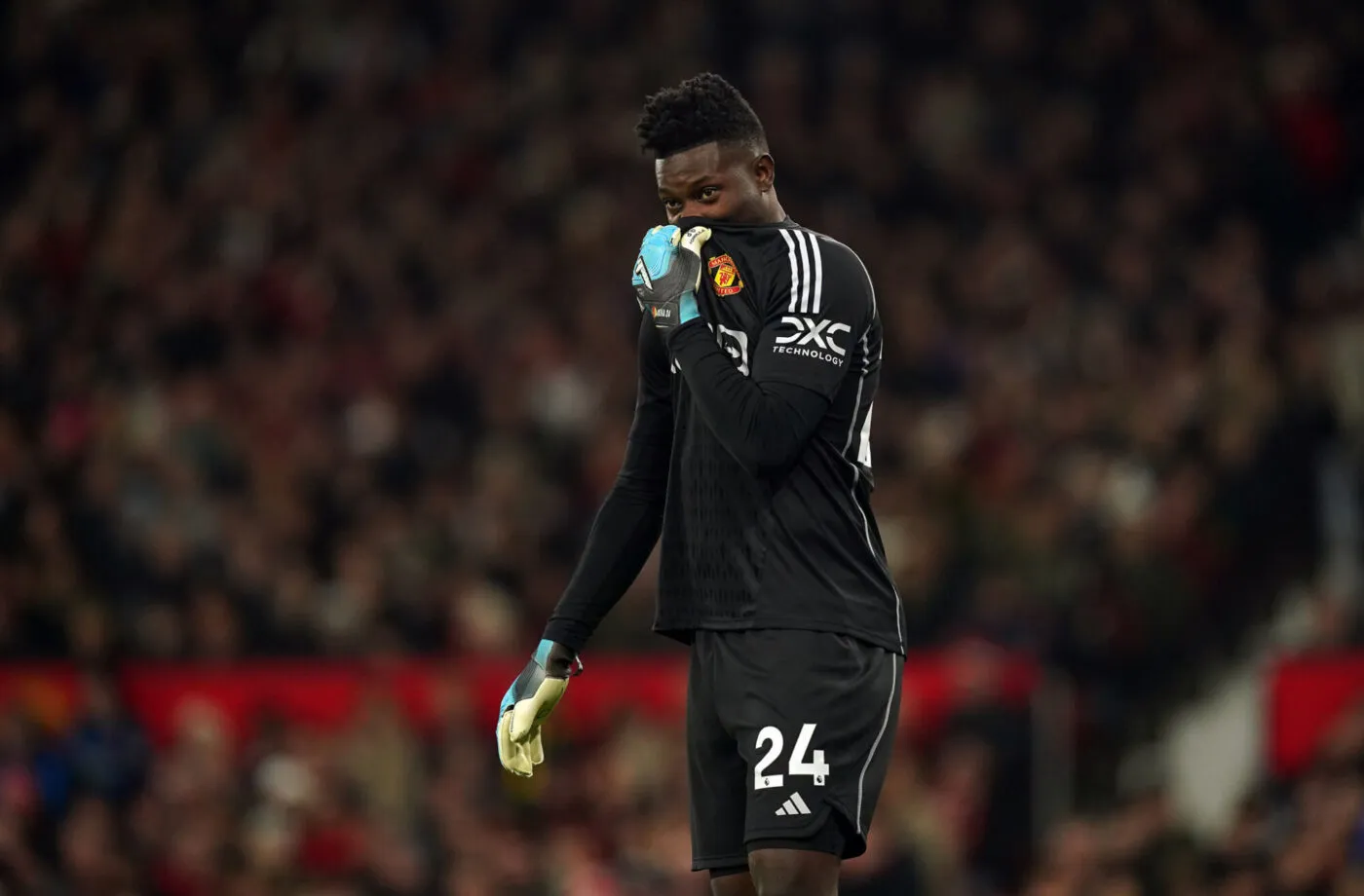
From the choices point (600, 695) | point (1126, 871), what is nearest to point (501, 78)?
point (600, 695)

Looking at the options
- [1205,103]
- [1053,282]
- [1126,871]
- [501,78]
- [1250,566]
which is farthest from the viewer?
[501,78]

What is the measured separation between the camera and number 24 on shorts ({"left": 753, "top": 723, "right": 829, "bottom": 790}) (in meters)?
4.35

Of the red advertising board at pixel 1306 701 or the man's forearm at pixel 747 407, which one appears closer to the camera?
the man's forearm at pixel 747 407

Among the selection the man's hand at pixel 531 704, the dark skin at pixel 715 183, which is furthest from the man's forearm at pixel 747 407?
the man's hand at pixel 531 704

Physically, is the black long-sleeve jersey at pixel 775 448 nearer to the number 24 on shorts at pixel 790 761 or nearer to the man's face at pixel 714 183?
the man's face at pixel 714 183

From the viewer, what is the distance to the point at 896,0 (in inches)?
742

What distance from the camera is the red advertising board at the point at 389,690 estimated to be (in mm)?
11984

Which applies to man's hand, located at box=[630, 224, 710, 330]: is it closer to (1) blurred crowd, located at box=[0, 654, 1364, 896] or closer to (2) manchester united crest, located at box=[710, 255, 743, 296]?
(2) manchester united crest, located at box=[710, 255, 743, 296]

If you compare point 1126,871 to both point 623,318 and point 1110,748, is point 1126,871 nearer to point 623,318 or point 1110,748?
point 1110,748

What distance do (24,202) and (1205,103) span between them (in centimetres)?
951

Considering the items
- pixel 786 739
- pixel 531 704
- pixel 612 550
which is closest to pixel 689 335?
pixel 612 550

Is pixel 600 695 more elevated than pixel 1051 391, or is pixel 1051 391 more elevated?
pixel 1051 391

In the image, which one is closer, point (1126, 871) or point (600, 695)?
point (1126, 871)

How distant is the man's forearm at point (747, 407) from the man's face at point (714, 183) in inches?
13.7
